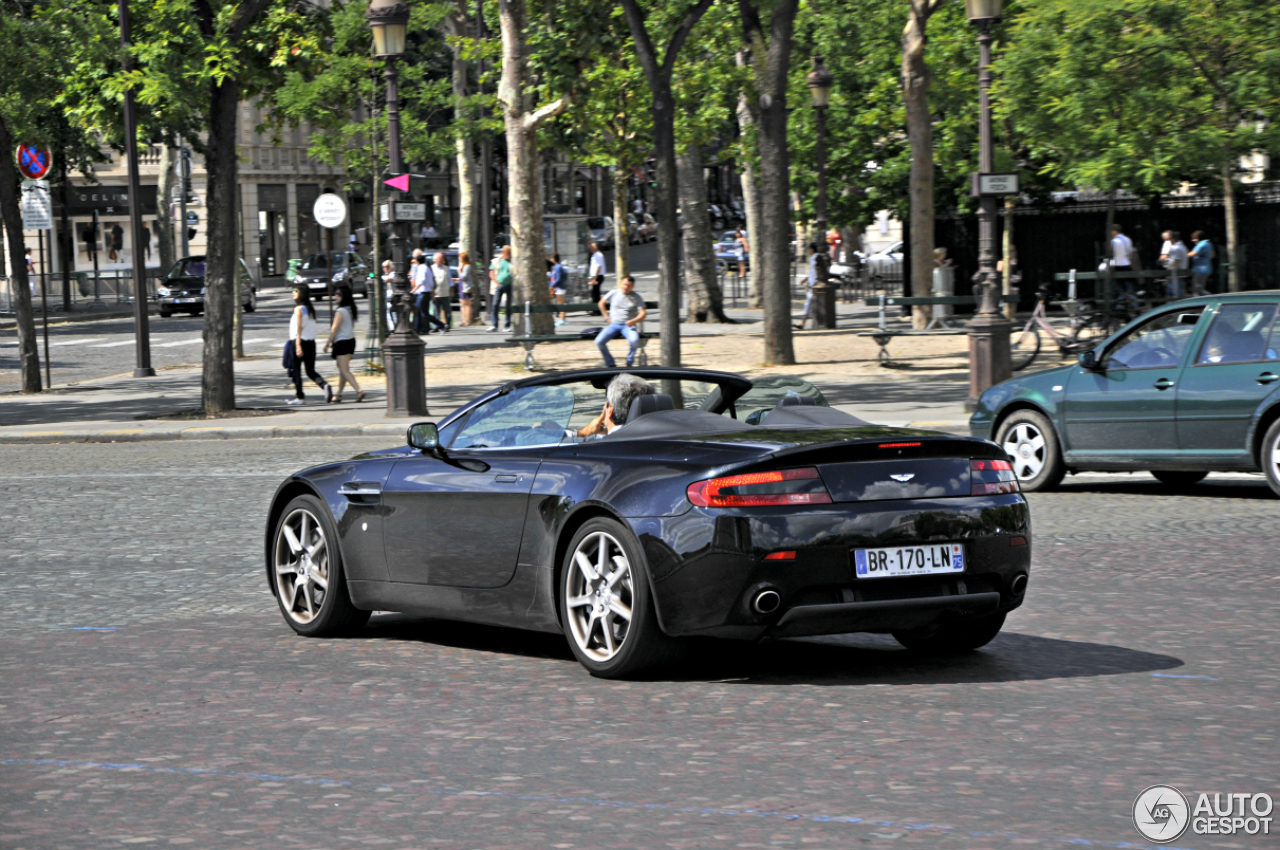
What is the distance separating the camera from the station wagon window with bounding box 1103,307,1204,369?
13.3 m

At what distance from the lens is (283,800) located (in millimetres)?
5320

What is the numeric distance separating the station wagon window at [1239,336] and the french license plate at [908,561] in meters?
6.65

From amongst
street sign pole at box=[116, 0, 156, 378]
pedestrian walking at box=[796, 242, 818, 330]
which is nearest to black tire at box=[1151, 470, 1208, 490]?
street sign pole at box=[116, 0, 156, 378]

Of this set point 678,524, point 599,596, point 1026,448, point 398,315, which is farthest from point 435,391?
point 678,524

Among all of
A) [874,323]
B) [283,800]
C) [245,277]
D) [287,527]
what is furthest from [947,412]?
[245,277]

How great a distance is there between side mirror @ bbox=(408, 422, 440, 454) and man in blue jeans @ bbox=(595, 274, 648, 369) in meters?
18.5

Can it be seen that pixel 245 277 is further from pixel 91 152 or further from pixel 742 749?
pixel 742 749

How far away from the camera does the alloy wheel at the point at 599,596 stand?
22.8 feet

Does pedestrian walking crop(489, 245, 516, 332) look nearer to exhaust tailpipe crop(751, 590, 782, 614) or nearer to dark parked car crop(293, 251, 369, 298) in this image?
dark parked car crop(293, 251, 369, 298)

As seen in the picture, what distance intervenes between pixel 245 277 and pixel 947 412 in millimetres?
32946

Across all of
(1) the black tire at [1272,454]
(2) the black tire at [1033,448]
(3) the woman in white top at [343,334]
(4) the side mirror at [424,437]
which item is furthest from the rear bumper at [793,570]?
(3) the woman in white top at [343,334]

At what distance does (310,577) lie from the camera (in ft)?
28.0

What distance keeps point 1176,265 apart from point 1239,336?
22.7 meters

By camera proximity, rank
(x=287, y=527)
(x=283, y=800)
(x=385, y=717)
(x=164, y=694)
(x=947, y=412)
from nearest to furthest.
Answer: (x=283, y=800) < (x=385, y=717) < (x=164, y=694) < (x=287, y=527) < (x=947, y=412)
